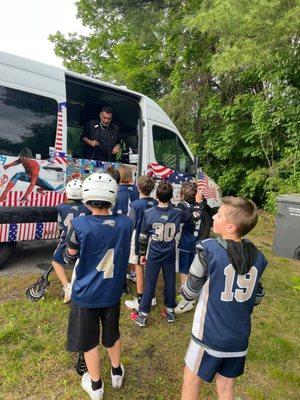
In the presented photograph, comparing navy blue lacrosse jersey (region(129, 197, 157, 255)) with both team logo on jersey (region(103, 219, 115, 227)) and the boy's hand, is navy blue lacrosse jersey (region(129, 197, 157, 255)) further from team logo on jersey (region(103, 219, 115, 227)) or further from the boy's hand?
team logo on jersey (region(103, 219, 115, 227))

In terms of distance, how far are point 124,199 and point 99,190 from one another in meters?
2.17

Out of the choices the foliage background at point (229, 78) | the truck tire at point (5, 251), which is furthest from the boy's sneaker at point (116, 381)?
the foliage background at point (229, 78)

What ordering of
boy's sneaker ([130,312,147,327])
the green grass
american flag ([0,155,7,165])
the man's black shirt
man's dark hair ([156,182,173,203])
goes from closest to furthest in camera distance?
the green grass < man's dark hair ([156,182,173,203]) < boy's sneaker ([130,312,147,327]) < american flag ([0,155,7,165]) < the man's black shirt

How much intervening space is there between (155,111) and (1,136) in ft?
9.29

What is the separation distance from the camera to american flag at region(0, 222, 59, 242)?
442 cm

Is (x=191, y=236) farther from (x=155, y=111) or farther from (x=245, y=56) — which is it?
(x=245, y=56)

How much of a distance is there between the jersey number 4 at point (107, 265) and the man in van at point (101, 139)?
3.63 m

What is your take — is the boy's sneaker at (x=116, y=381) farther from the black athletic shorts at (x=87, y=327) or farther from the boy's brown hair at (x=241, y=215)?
the boy's brown hair at (x=241, y=215)

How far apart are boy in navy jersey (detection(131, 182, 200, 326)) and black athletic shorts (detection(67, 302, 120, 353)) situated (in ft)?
3.68

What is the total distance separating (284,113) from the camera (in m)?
9.53

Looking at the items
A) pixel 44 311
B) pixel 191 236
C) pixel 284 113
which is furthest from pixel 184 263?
pixel 284 113

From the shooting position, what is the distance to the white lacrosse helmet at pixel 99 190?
7.86 feet

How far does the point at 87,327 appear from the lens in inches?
96.8

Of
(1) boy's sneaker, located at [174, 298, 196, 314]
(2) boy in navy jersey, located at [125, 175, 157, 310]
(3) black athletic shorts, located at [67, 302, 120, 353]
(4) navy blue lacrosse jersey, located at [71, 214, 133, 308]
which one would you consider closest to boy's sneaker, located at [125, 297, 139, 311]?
(2) boy in navy jersey, located at [125, 175, 157, 310]
